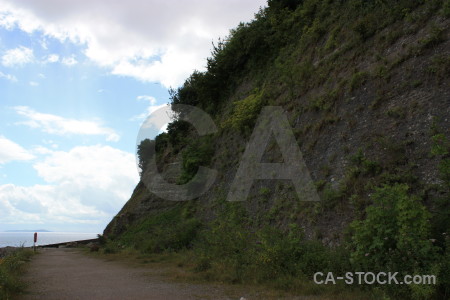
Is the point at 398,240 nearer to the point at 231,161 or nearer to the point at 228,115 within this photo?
the point at 231,161

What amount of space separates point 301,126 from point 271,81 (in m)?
5.57

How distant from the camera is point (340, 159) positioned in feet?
33.2

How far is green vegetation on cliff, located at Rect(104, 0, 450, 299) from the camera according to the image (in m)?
5.93

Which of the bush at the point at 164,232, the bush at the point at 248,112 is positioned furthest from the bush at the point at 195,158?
the bush at the point at 248,112

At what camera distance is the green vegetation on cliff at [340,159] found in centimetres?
593

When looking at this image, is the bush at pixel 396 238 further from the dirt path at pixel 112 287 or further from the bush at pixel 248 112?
the bush at pixel 248 112

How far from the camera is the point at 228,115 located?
66.4 feet

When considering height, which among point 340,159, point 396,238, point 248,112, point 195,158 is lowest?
point 396,238

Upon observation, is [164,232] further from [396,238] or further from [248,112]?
[396,238]

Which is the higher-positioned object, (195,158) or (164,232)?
(195,158)

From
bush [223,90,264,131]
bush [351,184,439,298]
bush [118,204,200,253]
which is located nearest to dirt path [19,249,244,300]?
bush [351,184,439,298]

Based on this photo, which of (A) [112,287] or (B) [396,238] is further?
(A) [112,287]

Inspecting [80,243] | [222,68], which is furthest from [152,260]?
[80,243]

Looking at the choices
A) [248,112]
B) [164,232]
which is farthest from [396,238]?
[248,112]
